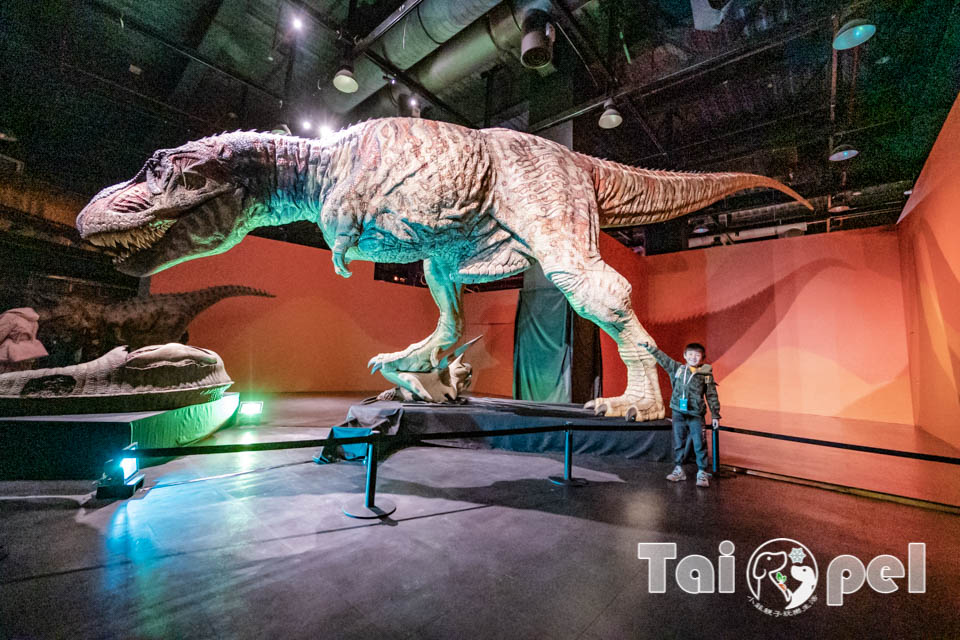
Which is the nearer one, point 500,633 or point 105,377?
point 500,633

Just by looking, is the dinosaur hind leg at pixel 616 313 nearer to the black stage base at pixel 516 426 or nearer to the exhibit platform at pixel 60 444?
the black stage base at pixel 516 426

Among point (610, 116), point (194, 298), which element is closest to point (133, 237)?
point (194, 298)

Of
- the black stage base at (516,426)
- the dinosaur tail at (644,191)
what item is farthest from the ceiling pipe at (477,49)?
the black stage base at (516,426)

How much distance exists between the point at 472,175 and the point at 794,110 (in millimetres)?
5914

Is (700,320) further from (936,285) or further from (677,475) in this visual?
(677,475)

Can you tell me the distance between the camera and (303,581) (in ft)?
3.92

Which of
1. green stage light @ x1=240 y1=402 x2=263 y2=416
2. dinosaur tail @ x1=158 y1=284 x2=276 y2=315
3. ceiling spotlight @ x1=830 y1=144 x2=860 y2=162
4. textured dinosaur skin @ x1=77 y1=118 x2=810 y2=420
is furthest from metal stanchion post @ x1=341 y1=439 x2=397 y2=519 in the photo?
ceiling spotlight @ x1=830 y1=144 x2=860 y2=162

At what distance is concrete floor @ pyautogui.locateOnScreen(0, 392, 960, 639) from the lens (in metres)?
1.01

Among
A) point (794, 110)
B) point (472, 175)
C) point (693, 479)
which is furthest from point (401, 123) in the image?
point (794, 110)

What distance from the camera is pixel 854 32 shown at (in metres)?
3.25

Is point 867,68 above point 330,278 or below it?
above

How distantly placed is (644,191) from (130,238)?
4.16 m

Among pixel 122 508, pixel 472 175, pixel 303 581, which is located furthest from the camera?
pixel 472 175

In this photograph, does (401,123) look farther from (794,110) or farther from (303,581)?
(794,110)
